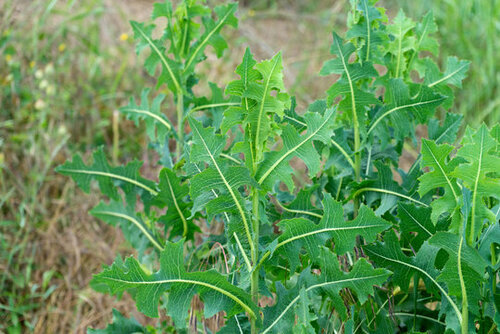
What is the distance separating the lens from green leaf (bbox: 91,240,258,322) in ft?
3.51

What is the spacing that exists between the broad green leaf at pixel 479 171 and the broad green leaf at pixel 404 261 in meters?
0.13

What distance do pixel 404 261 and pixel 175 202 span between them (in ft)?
2.01

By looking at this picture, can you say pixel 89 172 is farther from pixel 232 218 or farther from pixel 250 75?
pixel 250 75

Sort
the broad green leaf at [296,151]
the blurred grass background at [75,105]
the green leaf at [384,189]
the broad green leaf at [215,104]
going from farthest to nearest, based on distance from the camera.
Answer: the blurred grass background at [75,105]
the broad green leaf at [215,104]
the green leaf at [384,189]
the broad green leaf at [296,151]

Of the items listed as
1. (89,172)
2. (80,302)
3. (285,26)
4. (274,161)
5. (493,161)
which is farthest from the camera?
(285,26)

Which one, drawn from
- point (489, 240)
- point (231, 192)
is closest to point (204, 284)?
point (231, 192)

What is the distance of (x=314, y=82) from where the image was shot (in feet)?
13.0

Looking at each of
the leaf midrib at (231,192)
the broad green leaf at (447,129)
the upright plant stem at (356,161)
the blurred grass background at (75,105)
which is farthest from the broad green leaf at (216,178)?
the blurred grass background at (75,105)

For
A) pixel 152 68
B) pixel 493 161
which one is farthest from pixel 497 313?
pixel 152 68

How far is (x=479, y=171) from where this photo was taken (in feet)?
3.42

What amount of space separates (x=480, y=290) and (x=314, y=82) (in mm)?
2903

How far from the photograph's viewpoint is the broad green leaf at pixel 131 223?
1656 millimetres

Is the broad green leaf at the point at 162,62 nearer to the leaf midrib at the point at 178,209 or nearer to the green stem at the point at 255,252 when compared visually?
the leaf midrib at the point at 178,209

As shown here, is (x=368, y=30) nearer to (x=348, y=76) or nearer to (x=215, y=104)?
(x=348, y=76)
